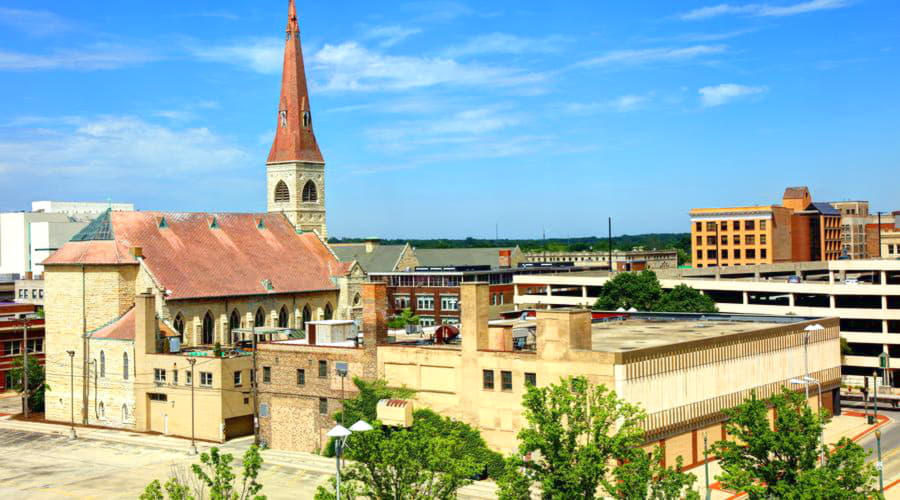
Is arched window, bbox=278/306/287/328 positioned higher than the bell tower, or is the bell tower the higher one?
the bell tower

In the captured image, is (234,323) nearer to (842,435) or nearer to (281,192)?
(281,192)

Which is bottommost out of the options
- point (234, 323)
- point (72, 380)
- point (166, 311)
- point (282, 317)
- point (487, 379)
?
point (72, 380)

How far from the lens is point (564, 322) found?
5103 cm

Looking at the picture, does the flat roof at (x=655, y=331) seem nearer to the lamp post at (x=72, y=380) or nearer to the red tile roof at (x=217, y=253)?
the red tile roof at (x=217, y=253)

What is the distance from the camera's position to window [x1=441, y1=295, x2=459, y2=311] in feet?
386

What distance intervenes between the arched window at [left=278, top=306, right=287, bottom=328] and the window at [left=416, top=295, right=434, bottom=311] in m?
26.6

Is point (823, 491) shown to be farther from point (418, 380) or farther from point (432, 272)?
point (432, 272)

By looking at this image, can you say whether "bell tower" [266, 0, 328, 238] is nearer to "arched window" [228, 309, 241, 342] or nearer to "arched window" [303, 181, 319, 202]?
"arched window" [303, 181, 319, 202]

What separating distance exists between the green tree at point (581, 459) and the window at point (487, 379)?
55.8ft

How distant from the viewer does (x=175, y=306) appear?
83250 mm

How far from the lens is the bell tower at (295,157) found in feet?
362

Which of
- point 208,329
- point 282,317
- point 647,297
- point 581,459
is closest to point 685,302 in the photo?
point 647,297

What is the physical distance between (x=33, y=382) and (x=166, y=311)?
15.4 meters

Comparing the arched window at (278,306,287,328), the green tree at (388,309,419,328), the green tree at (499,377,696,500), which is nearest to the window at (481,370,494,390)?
the green tree at (499,377,696,500)
